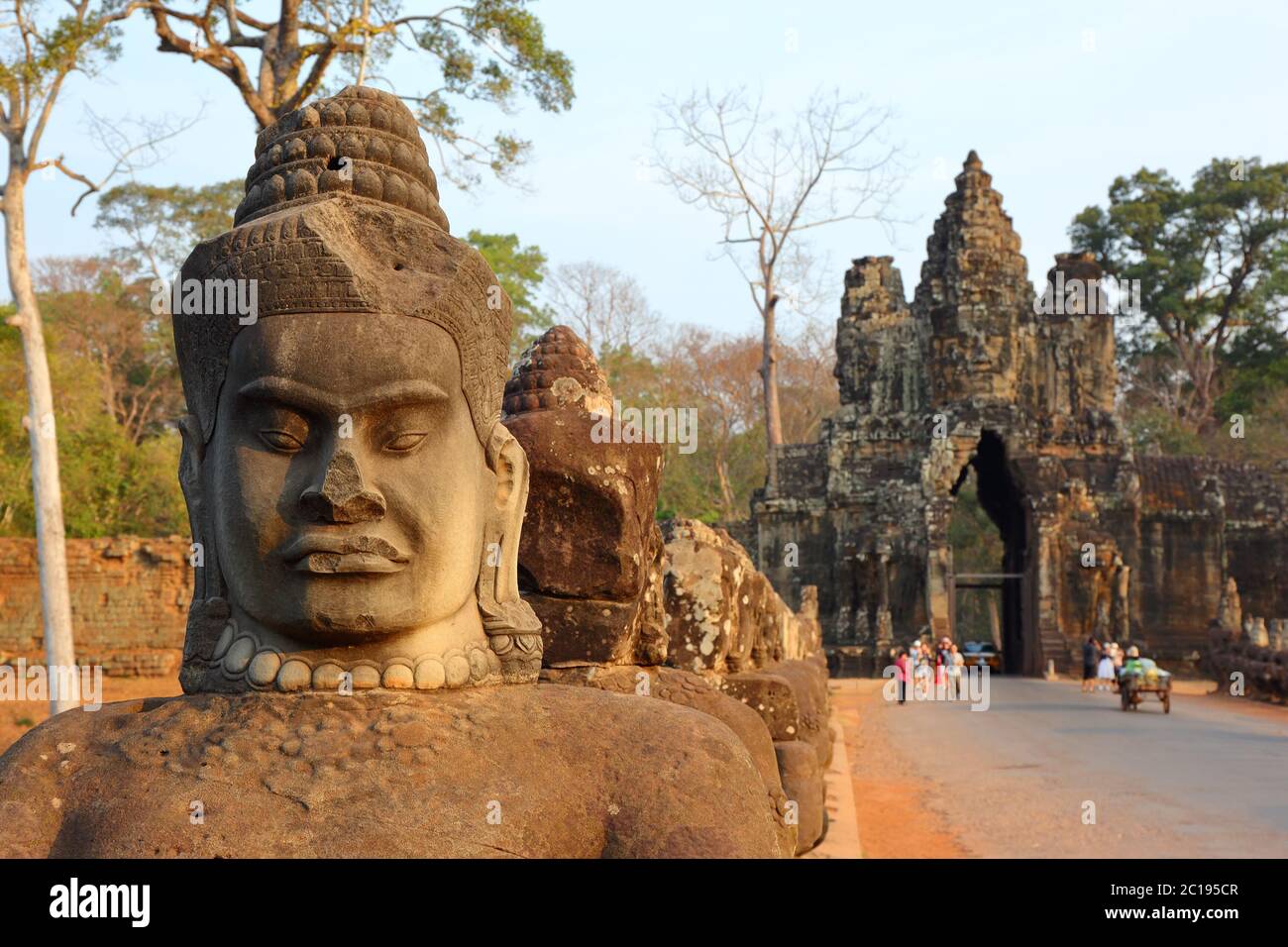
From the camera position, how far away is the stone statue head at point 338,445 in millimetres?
2367

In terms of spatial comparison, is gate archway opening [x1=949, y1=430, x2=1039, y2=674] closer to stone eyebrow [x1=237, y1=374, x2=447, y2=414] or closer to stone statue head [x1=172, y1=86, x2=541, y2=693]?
stone statue head [x1=172, y1=86, x2=541, y2=693]

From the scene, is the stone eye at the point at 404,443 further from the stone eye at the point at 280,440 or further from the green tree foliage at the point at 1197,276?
the green tree foliage at the point at 1197,276

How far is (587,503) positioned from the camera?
3574 mm

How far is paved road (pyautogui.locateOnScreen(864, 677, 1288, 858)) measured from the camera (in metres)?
6.57

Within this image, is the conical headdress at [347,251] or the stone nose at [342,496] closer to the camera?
the stone nose at [342,496]

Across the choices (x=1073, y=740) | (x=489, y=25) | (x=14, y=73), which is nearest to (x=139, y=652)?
(x=14, y=73)

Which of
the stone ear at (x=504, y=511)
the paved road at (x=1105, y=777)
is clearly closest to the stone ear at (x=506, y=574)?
the stone ear at (x=504, y=511)

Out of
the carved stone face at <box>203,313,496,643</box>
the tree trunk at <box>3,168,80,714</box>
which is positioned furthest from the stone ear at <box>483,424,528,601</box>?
the tree trunk at <box>3,168,80,714</box>

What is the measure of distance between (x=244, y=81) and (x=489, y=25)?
2.90 meters

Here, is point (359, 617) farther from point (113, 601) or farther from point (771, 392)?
point (771, 392)

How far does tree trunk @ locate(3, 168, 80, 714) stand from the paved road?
7.94 meters

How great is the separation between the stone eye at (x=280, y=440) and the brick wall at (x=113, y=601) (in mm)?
17690

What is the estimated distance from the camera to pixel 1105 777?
9094 millimetres
